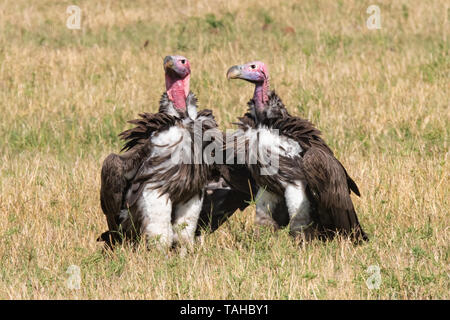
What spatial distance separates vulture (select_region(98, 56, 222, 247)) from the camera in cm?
640

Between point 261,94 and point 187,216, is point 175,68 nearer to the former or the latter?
point 261,94

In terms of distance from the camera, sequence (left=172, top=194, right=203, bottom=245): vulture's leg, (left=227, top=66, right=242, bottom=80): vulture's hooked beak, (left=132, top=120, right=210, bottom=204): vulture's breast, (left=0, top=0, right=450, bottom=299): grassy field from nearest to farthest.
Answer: (left=0, top=0, right=450, bottom=299): grassy field, (left=132, top=120, right=210, bottom=204): vulture's breast, (left=172, top=194, right=203, bottom=245): vulture's leg, (left=227, top=66, right=242, bottom=80): vulture's hooked beak

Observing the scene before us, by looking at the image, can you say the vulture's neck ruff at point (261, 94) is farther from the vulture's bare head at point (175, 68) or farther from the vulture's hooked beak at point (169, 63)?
the vulture's hooked beak at point (169, 63)

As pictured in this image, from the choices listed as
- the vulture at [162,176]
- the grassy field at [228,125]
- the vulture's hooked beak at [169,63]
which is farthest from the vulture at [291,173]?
the vulture's hooked beak at [169,63]

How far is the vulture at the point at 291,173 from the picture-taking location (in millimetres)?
6488

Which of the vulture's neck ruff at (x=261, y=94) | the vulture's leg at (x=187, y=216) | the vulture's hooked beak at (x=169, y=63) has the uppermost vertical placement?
the vulture's hooked beak at (x=169, y=63)

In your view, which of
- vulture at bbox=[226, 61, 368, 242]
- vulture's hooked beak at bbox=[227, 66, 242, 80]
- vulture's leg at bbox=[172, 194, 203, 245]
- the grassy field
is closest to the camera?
the grassy field

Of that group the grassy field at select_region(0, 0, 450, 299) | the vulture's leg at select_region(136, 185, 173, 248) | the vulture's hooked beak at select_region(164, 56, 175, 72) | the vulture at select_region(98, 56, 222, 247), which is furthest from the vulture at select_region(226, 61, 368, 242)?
the vulture's leg at select_region(136, 185, 173, 248)

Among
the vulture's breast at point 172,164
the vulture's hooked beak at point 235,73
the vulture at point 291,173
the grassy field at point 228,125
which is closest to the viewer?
the grassy field at point 228,125

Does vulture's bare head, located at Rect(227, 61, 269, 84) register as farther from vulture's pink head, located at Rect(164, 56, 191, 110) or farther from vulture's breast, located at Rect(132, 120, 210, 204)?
vulture's breast, located at Rect(132, 120, 210, 204)

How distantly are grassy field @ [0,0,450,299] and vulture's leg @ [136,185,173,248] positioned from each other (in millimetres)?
165

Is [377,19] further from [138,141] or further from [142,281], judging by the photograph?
[142,281]

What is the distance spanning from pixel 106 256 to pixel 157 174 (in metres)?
0.75

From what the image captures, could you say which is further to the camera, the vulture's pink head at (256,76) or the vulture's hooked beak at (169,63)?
the vulture's pink head at (256,76)
